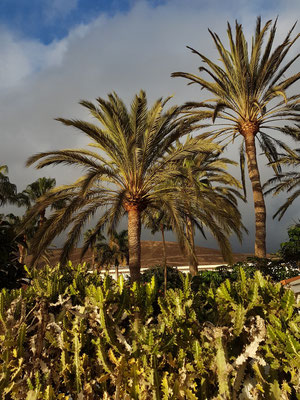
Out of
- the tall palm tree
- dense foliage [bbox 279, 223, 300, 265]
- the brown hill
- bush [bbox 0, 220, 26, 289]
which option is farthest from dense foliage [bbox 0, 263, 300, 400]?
the brown hill

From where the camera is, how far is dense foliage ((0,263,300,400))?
156 cm

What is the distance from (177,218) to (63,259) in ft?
12.4

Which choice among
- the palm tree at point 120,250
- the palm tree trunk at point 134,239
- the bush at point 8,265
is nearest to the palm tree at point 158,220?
the palm tree trunk at point 134,239

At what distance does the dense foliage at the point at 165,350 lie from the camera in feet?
5.11

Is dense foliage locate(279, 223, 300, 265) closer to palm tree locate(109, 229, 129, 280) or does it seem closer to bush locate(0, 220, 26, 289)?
bush locate(0, 220, 26, 289)

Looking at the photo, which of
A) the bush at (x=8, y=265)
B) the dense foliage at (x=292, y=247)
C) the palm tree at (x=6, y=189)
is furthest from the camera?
the palm tree at (x=6, y=189)

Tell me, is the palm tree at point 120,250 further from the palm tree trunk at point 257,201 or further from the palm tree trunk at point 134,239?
the palm tree trunk at point 134,239

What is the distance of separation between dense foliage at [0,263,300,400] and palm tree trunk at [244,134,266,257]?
11.6 m

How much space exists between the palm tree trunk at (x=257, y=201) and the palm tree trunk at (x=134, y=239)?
5.48 m

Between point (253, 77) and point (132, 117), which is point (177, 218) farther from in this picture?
point (253, 77)

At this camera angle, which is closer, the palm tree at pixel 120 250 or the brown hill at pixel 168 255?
the palm tree at pixel 120 250

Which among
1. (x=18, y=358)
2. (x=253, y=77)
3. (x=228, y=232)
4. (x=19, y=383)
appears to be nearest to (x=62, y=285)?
A: (x=18, y=358)

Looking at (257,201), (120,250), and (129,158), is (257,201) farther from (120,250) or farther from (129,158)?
(120,250)

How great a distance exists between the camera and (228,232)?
10445 millimetres
